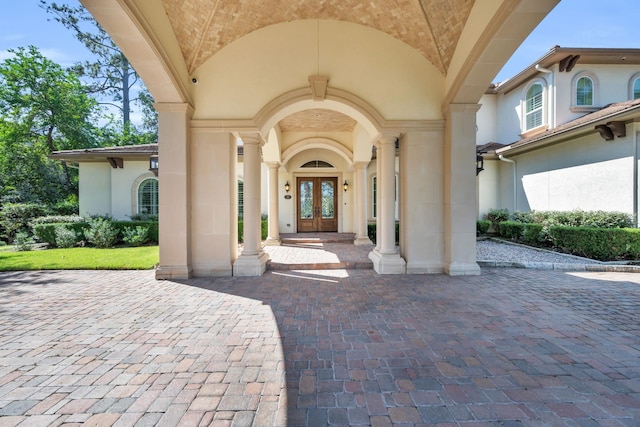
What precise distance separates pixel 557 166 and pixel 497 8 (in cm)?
885

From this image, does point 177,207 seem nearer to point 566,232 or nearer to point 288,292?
point 288,292

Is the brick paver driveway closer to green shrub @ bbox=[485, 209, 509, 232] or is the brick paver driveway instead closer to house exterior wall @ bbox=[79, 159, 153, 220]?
green shrub @ bbox=[485, 209, 509, 232]

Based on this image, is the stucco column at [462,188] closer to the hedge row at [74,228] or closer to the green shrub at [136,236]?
the green shrub at [136,236]

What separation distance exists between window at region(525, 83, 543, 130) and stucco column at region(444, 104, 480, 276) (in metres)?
9.50

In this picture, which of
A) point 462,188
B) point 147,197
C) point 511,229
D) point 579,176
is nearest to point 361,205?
point 462,188

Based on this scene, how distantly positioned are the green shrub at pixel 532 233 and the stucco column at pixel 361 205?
221 inches

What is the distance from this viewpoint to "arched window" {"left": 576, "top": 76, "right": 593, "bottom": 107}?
11492mm

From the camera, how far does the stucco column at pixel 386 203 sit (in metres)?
6.22

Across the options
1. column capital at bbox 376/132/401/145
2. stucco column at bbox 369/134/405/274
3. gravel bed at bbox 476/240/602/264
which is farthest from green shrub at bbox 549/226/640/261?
column capital at bbox 376/132/401/145

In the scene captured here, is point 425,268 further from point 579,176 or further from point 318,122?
point 579,176

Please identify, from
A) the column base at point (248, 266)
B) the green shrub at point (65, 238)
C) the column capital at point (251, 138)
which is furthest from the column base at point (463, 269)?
the green shrub at point (65, 238)

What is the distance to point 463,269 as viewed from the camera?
5738 millimetres

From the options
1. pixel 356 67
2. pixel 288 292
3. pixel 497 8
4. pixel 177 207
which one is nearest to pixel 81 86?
pixel 177 207

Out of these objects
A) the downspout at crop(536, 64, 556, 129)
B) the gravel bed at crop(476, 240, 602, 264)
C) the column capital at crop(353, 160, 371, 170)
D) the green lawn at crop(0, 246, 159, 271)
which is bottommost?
the gravel bed at crop(476, 240, 602, 264)
